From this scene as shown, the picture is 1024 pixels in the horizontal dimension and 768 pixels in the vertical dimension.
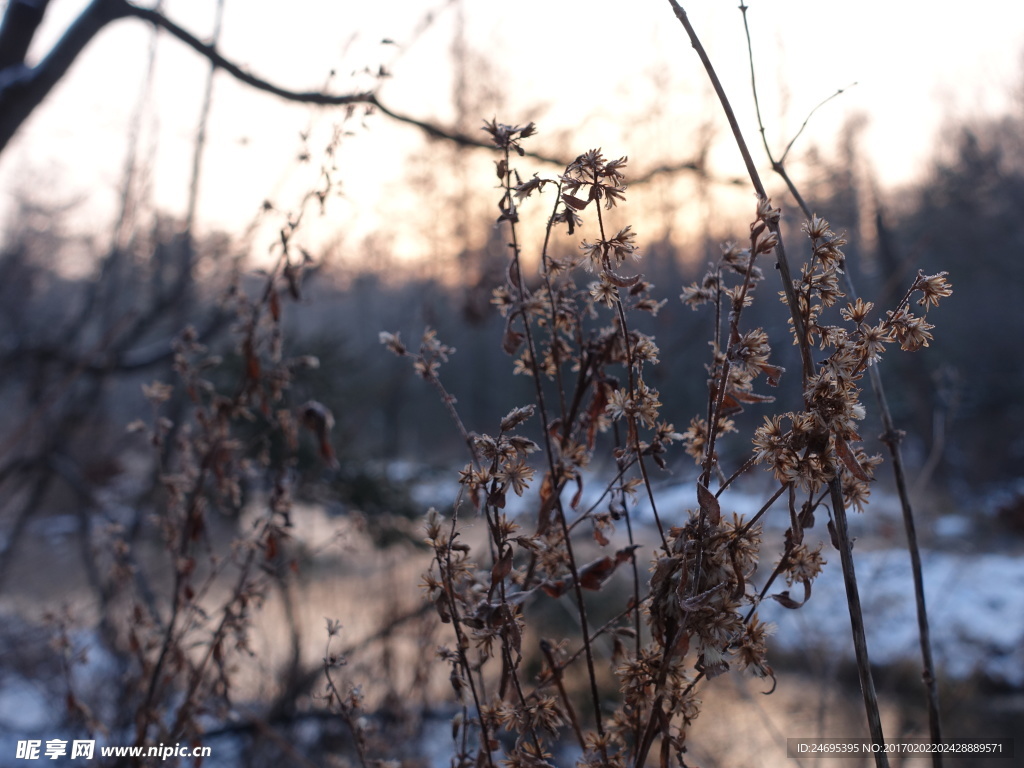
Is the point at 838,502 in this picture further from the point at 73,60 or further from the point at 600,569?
the point at 73,60

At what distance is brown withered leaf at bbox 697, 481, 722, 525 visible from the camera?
2.19ft

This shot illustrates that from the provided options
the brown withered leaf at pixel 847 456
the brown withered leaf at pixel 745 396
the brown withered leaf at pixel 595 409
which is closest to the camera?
the brown withered leaf at pixel 847 456

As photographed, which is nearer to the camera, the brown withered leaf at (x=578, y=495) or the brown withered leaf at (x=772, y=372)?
the brown withered leaf at (x=772, y=372)

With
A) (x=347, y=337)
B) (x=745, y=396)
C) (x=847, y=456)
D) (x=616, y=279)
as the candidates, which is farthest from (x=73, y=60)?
(x=347, y=337)

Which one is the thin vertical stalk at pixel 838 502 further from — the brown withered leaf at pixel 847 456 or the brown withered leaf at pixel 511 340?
the brown withered leaf at pixel 511 340

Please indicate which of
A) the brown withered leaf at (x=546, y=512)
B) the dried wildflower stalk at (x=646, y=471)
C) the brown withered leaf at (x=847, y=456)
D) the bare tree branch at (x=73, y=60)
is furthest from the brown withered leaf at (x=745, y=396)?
the bare tree branch at (x=73, y=60)

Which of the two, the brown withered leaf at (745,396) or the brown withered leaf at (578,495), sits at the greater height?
the brown withered leaf at (745,396)

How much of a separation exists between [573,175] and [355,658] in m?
4.78

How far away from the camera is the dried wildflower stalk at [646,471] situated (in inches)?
26.7

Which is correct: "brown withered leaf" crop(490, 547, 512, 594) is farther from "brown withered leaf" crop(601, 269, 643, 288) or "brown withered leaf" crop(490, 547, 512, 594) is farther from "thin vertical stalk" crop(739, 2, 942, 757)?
"thin vertical stalk" crop(739, 2, 942, 757)

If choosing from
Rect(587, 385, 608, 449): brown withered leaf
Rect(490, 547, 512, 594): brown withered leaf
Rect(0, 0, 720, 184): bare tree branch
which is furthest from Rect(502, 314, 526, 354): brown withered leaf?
Rect(0, 0, 720, 184): bare tree branch

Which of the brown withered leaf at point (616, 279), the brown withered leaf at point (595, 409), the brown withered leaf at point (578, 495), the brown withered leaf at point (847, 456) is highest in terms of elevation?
the brown withered leaf at point (616, 279)

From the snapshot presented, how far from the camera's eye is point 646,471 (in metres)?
0.81

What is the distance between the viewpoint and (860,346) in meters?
0.68
